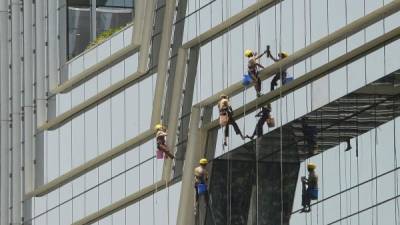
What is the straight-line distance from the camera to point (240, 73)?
253 feet

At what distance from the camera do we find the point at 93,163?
90125 millimetres

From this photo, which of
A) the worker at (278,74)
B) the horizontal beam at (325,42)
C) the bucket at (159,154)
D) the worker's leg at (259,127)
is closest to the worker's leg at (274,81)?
the worker at (278,74)

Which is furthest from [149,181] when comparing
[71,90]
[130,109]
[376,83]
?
[376,83]

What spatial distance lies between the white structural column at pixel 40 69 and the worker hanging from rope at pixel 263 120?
67.7 ft

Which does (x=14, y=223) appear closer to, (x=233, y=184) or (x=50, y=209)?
(x=50, y=209)

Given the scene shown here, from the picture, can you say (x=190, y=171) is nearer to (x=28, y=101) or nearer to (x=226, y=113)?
(x=226, y=113)

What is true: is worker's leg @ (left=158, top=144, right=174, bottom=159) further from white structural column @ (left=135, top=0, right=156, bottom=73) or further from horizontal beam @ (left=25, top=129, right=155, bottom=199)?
white structural column @ (left=135, top=0, right=156, bottom=73)

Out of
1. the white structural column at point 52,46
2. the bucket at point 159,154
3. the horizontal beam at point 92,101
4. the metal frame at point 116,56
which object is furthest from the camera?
the white structural column at point 52,46

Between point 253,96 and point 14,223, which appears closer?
point 253,96

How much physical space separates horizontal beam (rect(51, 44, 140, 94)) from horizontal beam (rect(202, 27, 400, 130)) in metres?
9.58

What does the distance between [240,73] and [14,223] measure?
72.3ft

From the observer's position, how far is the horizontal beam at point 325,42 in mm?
68438

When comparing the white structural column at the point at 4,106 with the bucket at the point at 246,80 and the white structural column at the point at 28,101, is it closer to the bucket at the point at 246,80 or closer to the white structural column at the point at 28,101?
the white structural column at the point at 28,101

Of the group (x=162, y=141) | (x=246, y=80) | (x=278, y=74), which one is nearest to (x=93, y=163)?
(x=162, y=141)
